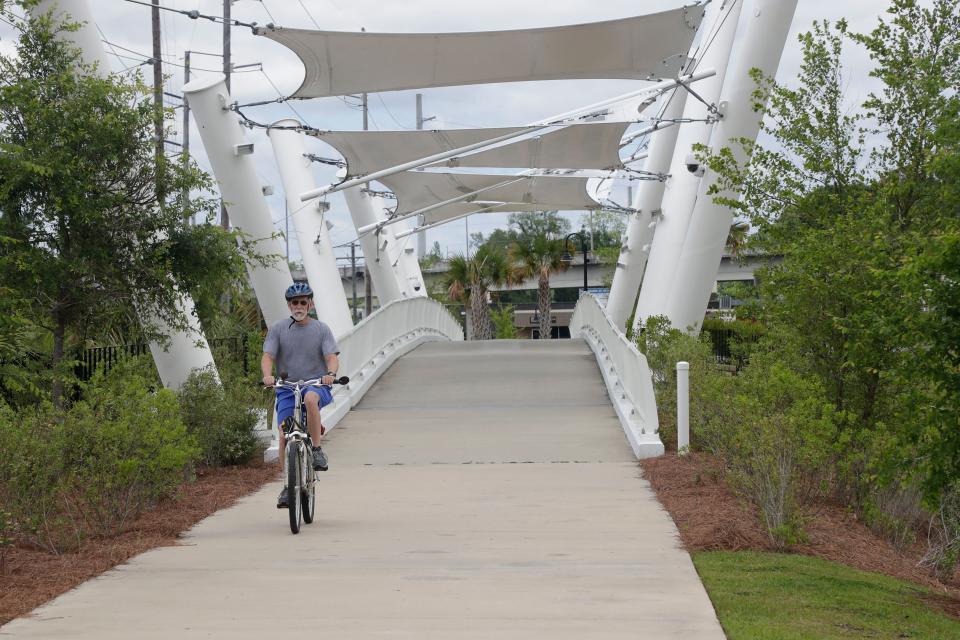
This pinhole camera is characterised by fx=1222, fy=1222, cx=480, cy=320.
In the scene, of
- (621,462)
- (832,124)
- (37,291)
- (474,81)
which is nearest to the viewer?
(37,291)

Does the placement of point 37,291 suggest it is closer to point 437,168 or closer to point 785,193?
point 785,193

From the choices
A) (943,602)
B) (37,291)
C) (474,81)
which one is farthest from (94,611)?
(474,81)

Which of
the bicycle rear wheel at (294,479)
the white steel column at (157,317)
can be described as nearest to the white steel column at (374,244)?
the white steel column at (157,317)

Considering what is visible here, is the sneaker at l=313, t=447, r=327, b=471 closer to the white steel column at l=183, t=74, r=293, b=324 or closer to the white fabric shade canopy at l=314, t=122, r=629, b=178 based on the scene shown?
the white steel column at l=183, t=74, r=293, b=324

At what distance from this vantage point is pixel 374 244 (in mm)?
44375

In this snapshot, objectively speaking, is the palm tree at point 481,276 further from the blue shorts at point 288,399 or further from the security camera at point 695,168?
the blue shorts at point 288,399

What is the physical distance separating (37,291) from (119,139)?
72.0 inches

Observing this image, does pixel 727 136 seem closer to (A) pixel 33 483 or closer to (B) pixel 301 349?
(B) pixel 301 349

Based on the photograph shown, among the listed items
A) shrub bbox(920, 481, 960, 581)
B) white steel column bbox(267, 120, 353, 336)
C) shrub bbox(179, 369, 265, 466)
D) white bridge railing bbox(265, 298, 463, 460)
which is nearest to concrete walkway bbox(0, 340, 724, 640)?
shrub bbox(179, 369, 265, 466)

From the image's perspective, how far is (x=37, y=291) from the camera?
510 inches

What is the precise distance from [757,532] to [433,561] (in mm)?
2590

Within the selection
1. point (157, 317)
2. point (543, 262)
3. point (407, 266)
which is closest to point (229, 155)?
point (157, 317)

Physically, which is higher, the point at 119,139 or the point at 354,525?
the point at 119,139

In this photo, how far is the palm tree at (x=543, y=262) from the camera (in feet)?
223
